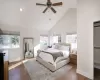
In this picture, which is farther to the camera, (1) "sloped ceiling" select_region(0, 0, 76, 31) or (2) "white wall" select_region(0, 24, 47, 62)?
(2) "white wall" select_region(0, 24, 47, 62)

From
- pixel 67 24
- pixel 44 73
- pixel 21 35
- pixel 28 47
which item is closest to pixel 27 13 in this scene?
pixel 21 35

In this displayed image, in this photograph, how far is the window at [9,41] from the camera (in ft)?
20.3

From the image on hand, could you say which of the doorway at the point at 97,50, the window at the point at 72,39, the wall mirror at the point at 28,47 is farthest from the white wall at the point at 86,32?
the wall mirror at the point at 28,47

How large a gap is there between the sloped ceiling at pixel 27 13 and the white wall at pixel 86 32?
1.81 meters

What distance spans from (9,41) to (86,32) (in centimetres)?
528

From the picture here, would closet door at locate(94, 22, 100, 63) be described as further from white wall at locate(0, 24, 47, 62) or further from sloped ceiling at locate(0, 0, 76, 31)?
white wall at locate(0, 24, 47, 62)

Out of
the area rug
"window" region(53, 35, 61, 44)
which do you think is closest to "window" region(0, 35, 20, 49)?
the area rug

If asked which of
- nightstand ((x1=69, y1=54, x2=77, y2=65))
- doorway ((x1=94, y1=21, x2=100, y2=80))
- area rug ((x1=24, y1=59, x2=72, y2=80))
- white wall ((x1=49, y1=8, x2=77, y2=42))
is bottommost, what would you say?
area rug ((x1=24, y1=59, x2=72, y2=80))

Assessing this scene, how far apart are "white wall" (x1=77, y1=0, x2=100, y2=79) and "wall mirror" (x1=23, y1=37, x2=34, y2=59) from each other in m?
4.63

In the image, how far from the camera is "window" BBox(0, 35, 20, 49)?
6.20 meters

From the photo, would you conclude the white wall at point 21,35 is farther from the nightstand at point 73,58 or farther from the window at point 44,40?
the nightstand at point 73,58

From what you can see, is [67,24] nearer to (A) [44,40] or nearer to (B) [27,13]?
(A) [44,40]

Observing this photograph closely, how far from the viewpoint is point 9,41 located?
6.52m

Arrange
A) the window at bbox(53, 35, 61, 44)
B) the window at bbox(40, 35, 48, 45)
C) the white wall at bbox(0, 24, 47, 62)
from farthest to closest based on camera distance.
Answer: the window at bbox(40, 35, 48, 45), the window at bbox(53, 35, 61, 44), the white wall at bbox(0, 24, 47, 62)
